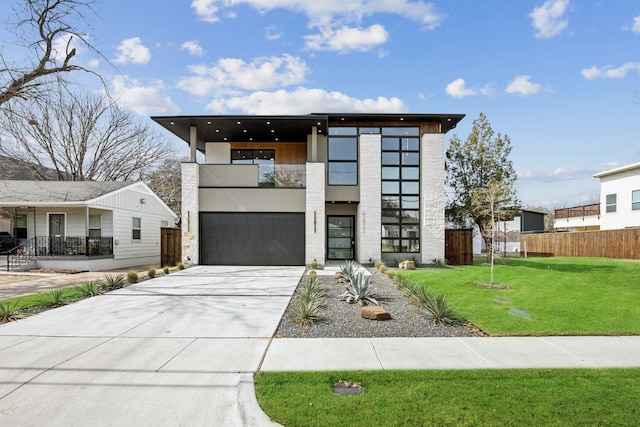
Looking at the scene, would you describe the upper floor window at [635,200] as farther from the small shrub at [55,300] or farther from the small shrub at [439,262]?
the small shrub at [55,300]

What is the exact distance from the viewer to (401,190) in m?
16.3

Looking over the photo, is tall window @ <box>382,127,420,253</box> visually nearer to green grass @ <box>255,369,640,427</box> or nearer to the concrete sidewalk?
the concrete sidewalk

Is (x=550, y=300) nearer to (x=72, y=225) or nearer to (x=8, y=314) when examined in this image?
(x=8, y=314)

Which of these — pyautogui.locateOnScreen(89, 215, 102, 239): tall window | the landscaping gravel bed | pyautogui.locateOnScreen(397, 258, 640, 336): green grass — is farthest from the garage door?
the landscaping gravel bed

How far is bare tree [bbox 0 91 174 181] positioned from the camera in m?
24.4

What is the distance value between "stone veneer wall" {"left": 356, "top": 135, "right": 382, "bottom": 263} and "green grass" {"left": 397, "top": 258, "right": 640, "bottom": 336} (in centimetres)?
391

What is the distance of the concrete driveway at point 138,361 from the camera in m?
3.29

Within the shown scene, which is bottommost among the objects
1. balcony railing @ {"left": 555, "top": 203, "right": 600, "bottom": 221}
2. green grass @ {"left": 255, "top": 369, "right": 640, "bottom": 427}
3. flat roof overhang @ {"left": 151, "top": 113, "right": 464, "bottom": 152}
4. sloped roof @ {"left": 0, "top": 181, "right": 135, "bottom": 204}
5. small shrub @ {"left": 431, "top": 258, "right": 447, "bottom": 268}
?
small shrub @ {"left": 431, "top": 258, "right": 447, "bottom": 268}

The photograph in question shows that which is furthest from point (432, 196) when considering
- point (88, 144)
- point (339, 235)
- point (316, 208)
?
point (88, 144)

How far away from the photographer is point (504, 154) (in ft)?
60.8

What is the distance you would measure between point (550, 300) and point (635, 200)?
64.5 ft

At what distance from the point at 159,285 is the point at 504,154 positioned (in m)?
18.2

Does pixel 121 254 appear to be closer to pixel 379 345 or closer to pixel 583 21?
pixel 379 345

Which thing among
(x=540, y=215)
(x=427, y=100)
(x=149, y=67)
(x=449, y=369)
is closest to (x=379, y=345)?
(x=449, y=369)
